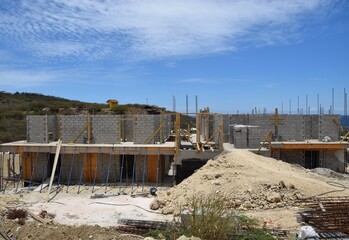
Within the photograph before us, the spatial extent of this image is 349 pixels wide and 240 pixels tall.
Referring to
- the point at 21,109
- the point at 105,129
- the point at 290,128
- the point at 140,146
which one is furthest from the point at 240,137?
the point at 21,109

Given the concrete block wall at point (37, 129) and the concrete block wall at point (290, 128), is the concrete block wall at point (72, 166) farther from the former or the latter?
the concrete block wall at point (290, 128)

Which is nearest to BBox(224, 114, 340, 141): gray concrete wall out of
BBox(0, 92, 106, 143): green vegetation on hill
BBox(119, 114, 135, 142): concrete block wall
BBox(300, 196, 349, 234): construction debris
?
BBox(119, 114, 135, 142): concrete block wall

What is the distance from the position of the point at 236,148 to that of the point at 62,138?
28.4 ft

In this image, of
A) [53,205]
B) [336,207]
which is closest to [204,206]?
[336,207]

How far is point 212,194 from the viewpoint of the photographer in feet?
39.5

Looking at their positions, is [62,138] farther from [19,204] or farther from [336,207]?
[336,207]

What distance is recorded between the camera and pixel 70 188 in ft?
55.7

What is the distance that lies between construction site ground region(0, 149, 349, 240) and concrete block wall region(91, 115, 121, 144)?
11.7ft

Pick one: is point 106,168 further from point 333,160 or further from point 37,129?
point 333,160

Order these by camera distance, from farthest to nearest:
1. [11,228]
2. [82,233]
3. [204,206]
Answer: [11,228] < [82,233] < [204,206]

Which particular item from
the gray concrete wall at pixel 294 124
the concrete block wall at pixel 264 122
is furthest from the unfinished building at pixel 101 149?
the gray concrete wall at pixel 294 124

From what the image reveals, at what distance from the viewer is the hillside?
35.4 metres

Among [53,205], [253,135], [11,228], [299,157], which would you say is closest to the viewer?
[11,228]

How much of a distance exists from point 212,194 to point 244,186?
124cm
